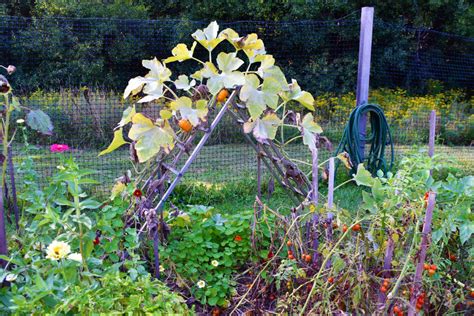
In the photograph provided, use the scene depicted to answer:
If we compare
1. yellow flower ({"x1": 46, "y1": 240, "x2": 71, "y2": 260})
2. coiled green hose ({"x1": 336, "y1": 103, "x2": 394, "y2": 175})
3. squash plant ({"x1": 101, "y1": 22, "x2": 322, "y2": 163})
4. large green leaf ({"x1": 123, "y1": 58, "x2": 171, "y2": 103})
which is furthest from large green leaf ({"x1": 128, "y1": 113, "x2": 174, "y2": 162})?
coiled green hose ({"x1": 336, "y1": 103, "x2": 394, "y2": 175})

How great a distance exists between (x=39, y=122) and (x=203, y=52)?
869 cm

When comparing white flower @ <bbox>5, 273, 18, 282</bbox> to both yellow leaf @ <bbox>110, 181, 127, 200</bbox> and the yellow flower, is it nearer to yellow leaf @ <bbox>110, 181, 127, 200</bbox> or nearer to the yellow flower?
the yellow flower

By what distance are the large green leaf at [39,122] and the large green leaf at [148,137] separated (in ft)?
0.94

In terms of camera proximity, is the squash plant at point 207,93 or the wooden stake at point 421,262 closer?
the wooden stake at point 421,262

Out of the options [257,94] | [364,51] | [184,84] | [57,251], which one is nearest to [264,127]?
[257,94]

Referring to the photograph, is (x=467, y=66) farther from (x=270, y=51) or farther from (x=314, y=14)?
(x=270, y=51)

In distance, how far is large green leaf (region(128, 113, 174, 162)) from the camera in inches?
75.0

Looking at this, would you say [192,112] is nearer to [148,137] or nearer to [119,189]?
[148,137]

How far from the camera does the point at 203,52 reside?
10.3m

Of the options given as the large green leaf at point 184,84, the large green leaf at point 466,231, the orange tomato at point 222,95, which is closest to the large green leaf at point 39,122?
the large green leaf at point 184,84

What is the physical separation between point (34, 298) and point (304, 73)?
807 centimetres

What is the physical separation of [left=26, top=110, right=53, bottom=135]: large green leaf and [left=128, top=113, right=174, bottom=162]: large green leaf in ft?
0.94

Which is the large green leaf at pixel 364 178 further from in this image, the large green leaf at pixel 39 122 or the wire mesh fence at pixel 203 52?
the wire mesh fence at pixel 203 52

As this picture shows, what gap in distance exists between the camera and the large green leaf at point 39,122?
1.78m
